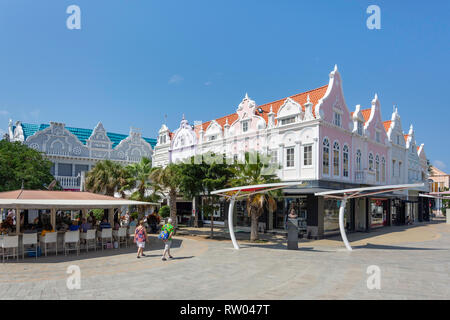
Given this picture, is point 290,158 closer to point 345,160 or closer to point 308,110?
point 308,110

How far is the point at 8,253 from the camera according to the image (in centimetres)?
1272

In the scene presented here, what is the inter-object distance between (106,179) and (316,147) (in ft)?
50.8

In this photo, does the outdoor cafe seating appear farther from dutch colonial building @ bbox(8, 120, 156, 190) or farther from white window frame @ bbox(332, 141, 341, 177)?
dutch colonial building @ bbox(8, 120, 156, 190)

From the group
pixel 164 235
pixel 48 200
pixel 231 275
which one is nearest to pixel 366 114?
pixel 164 235

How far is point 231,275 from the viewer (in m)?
9.99

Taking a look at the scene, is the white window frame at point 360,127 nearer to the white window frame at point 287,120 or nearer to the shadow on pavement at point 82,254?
the white window frame at point 287,120

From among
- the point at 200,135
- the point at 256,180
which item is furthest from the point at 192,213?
the point at 256,180

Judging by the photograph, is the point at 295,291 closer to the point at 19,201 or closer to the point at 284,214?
the point at 19,201

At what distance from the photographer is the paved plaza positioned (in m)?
7.93

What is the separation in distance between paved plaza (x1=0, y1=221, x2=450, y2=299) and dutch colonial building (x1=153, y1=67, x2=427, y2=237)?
25.1ft

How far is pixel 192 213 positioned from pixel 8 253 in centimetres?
1949

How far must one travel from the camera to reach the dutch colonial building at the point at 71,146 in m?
35.7

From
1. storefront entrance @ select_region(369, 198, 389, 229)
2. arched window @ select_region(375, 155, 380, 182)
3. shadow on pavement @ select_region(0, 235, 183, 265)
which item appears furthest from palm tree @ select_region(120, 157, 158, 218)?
arched window @ select_region(375, 155, 380, 182)

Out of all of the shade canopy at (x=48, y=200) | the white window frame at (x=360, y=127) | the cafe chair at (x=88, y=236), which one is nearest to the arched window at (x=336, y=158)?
the white window frame at (x=360, y=127)
